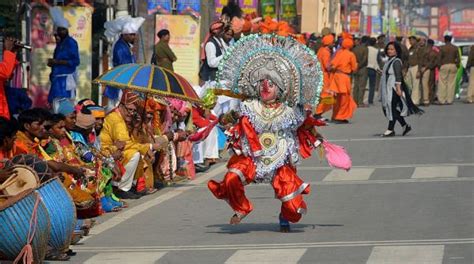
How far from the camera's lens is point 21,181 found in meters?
10.6

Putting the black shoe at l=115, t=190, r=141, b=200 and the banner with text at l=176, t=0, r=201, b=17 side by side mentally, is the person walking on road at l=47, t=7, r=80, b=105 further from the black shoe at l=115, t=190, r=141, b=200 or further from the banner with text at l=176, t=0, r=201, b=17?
the banner with text at l=176, t=0, r=201, b=17

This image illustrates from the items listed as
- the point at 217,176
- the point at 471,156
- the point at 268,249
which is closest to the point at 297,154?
the point at 268,249

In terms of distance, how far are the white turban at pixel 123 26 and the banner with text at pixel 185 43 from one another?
18.5ft

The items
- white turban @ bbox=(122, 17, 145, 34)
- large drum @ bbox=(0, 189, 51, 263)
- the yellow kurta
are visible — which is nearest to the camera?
large drum @ bbox=(0, 189, 51, 263)

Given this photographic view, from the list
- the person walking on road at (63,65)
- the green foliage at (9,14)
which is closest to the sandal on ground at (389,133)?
the person walking on road at (63,65)

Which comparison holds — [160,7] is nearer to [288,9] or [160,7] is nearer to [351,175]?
[351,175]

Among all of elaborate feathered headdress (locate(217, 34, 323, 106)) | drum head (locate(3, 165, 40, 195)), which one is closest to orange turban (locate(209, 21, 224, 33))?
elaborate feathered headdress (locate(217, 34, 323, 106))

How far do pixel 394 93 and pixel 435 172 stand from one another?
7175 millimetres

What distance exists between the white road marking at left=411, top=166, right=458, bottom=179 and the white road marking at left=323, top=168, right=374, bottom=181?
0.59 meters

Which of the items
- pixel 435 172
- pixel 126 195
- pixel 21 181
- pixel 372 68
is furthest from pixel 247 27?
pixel 21 181

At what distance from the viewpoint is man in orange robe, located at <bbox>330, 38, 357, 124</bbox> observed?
98.3 ft

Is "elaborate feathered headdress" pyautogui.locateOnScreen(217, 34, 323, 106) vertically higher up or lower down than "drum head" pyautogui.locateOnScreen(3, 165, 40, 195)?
higher up

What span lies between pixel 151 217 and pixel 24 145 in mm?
2624

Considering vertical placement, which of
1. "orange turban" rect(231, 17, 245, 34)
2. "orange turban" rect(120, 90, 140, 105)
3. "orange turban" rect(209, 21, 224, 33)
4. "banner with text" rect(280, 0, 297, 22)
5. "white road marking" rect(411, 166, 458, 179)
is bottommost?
"white road marking" rect(411, 166, 458, 179)
